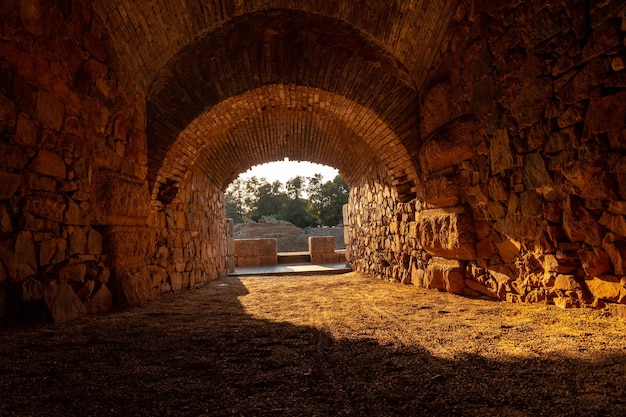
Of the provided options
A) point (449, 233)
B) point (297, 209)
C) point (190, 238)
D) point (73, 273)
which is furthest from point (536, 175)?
point (297, 209)

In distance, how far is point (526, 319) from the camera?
2668mm

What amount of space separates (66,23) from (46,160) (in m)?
1.36

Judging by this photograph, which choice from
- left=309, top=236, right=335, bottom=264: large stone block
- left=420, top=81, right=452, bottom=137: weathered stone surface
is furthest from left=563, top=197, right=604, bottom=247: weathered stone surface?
left=309, top=236, right=335, bottom=264: large stone block

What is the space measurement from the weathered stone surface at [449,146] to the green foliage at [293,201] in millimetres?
23277

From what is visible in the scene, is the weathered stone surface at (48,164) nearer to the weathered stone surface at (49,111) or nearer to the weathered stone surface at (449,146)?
the weathered stone surface at (49,111)

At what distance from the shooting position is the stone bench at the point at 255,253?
1082 centimetres

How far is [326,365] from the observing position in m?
1.88

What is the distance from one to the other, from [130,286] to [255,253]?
7.14m

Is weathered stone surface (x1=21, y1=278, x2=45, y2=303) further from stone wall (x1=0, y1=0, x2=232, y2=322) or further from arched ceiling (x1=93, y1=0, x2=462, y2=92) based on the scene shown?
arched ceiling (x1=93, y1=0, x2=462, y2=92)

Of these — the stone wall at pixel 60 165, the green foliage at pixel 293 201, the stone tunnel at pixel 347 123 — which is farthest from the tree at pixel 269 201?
the stone wall at pixel 60 165

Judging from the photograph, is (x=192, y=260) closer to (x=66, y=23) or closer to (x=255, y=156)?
(x=255, y=156)

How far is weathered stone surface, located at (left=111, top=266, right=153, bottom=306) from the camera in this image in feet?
12.1

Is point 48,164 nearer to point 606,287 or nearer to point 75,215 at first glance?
point 75,215

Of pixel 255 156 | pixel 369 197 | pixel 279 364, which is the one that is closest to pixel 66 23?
pixel 279 364
